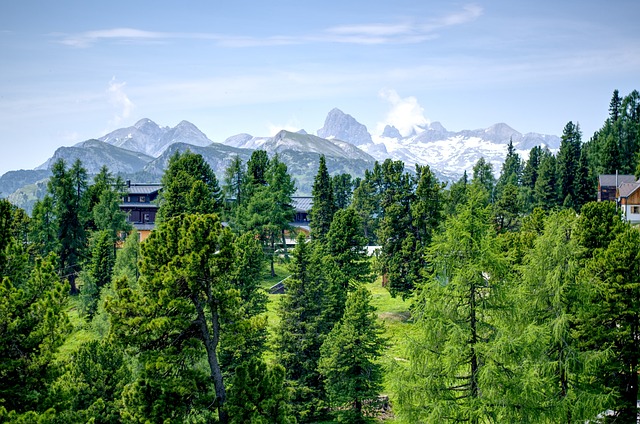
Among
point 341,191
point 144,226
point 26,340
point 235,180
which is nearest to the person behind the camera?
point 26,340

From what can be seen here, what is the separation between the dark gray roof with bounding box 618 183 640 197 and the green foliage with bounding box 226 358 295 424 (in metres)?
67.2

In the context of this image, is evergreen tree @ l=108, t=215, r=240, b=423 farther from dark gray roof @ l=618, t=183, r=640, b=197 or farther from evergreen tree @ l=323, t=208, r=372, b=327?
dark gray roof @ l=618, t=183, r=640, b=197

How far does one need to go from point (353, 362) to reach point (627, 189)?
58.9 m

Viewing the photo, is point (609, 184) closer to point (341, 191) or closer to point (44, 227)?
point (341, 191)

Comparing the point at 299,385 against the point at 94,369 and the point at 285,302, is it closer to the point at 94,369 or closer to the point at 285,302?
the point at 285,302

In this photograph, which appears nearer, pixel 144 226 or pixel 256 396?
pixel 256 396

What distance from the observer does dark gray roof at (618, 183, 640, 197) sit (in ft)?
243

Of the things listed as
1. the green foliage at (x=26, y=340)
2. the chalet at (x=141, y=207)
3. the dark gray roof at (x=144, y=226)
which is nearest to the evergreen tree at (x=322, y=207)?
the dark gray roof at (x=144, y=226)

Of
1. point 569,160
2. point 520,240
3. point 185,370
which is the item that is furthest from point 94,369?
point 569,160

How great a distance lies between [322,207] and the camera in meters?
66.8

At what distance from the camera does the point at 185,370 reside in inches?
847

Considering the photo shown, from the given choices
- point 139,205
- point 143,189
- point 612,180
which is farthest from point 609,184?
point 143,189

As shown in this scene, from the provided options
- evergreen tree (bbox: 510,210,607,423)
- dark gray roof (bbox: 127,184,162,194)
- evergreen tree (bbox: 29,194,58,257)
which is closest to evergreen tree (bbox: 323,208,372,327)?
evergreen tree (bbox: 510,210,607,423)

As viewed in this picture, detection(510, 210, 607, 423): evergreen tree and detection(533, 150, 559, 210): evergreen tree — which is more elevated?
detection(533, 150, 559, 210): evergreen tree
